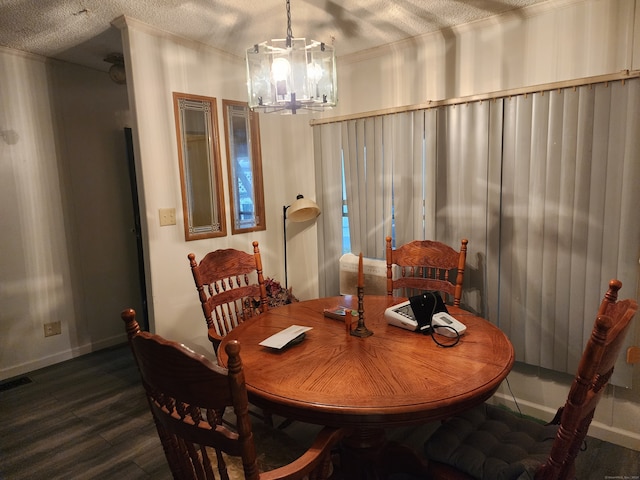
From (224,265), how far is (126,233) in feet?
5.97

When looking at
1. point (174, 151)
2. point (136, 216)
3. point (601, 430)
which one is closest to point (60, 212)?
point (136, 216)

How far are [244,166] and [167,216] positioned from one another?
74 centimetres

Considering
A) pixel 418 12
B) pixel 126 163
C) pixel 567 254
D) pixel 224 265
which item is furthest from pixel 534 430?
pixel 126 163

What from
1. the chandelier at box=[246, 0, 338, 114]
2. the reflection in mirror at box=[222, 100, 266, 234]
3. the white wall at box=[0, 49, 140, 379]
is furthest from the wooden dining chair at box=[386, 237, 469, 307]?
the white wall at box=[0, 49, 140, 379]

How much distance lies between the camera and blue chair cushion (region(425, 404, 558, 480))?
3.78 ft

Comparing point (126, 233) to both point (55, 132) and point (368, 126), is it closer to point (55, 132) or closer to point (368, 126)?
point (55, 132)

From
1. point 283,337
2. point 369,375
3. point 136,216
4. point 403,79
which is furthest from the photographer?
point 136,216

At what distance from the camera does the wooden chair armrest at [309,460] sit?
931 mm

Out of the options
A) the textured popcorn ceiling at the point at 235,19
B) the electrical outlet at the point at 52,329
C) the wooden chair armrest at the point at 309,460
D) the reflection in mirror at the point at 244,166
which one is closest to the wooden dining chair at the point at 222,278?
the reflection in mirror at the point at 244,166

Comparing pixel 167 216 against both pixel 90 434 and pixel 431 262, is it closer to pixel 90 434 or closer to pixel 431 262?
pixel 90 434

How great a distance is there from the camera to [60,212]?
3068 millimetres

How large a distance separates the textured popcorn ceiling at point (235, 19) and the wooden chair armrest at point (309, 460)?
6.66 ft

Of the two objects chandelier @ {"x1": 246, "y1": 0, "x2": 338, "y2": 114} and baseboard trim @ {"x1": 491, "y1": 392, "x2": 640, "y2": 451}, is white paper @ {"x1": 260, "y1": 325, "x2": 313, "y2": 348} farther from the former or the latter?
baseboard trim @ {"x1": 491, "y1": 392, "x2": 640, "y2": 451}

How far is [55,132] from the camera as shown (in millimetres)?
3018
